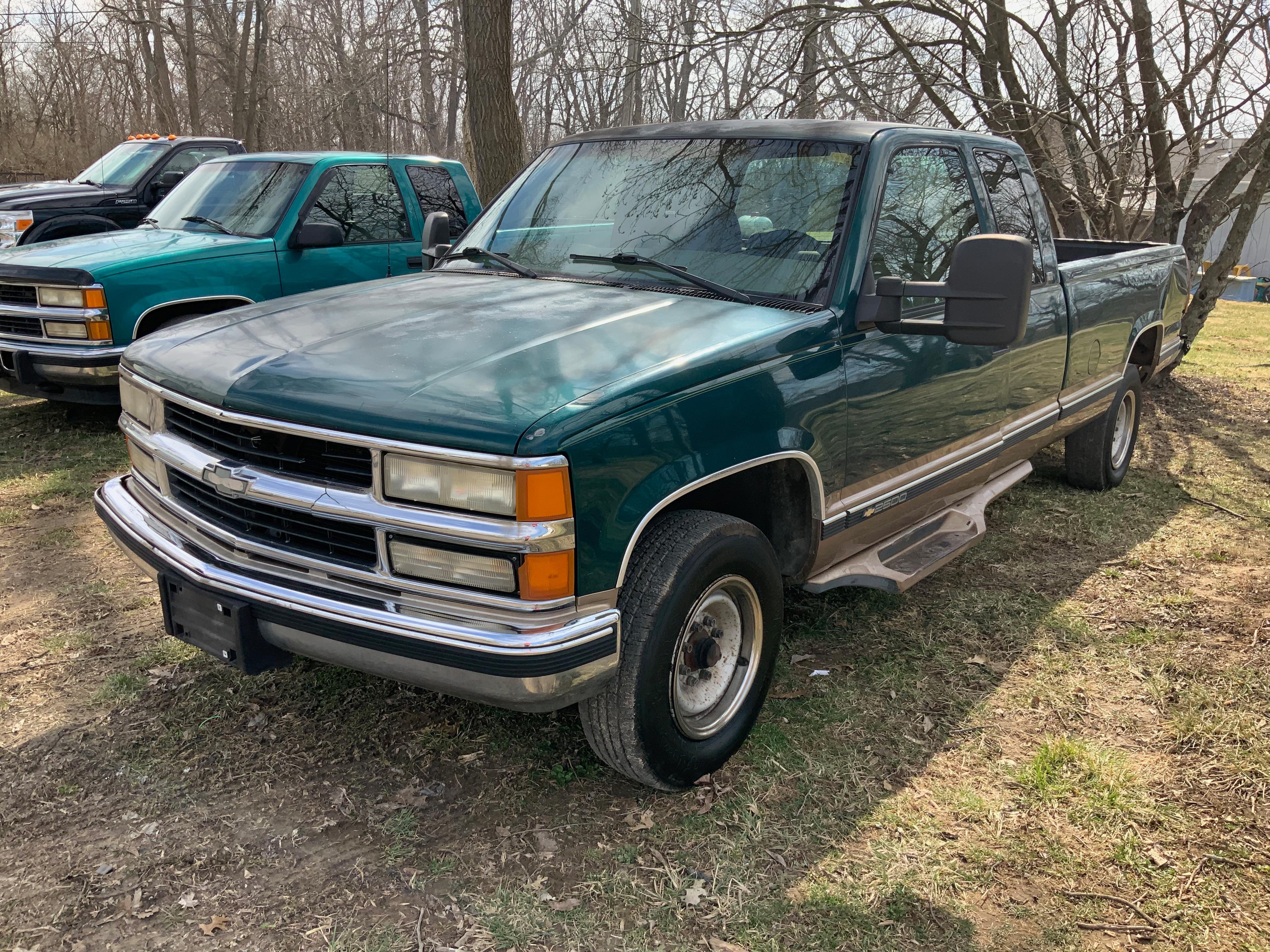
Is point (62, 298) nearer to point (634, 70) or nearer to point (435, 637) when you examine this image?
point (435, 637)

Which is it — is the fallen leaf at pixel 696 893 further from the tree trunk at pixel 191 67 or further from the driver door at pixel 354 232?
the tree trunk at pixel 191 67

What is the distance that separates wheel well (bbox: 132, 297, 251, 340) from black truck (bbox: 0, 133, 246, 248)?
2.73m

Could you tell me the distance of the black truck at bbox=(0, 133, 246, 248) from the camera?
967cm

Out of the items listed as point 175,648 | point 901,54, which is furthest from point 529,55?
point 175,648

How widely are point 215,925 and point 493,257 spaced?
2.54 meters

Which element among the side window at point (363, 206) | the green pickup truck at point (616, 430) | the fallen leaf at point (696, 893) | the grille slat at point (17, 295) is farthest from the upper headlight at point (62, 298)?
the fallen leaf at point (696, 893)

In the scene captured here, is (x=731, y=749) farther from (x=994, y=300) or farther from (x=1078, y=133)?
(x=1078, y=133)

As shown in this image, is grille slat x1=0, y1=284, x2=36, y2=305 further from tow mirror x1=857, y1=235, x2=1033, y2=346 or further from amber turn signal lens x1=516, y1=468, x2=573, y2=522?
tow mirror x1=857, y1=235, x2=1033, y2=346

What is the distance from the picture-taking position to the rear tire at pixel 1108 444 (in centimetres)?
611

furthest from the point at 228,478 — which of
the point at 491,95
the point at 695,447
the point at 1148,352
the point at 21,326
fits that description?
the point at 491,95

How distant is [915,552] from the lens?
4.07 m

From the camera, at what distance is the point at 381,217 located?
25.7ft

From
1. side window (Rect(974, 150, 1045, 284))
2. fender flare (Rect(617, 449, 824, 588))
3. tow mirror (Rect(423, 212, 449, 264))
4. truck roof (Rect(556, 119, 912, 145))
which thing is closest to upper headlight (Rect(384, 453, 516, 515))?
fender flare (Rect(617, 449, 824, 588))

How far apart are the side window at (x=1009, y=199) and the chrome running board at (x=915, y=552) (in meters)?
1.07
